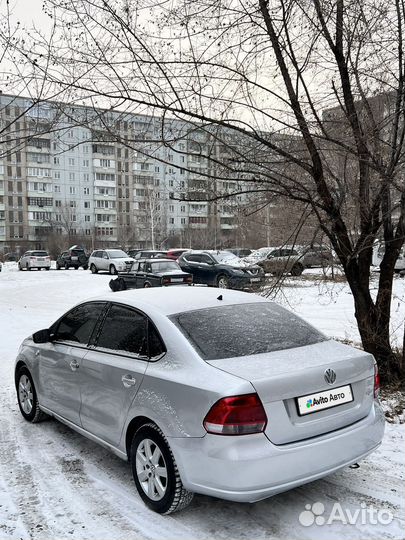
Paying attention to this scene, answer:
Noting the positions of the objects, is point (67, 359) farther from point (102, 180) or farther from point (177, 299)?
point (102, 180)

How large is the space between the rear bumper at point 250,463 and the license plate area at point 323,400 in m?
0.18

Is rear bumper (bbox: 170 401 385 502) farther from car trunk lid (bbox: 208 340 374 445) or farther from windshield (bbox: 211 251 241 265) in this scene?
windshield (bbox: 211 251 241 265)

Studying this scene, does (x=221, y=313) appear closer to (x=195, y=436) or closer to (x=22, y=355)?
(x=195, y=436)

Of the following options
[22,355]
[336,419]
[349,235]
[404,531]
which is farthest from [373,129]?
[22,355]

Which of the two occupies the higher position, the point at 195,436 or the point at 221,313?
the point at 221,313

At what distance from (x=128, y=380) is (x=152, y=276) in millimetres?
14875

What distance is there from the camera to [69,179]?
87500mm

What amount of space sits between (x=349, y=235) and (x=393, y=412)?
2176 mm

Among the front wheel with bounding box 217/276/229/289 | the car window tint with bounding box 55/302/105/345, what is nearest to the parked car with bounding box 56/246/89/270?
the front wheel with bounding box 217/276/229/289

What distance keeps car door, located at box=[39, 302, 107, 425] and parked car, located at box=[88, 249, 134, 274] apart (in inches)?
1027

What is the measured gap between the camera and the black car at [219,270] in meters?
19.5

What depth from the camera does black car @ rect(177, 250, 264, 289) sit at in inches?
769

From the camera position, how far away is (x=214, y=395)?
2977mm

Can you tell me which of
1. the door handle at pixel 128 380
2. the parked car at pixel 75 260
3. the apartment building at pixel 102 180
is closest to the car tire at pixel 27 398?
the door handle at pixel 128 380
